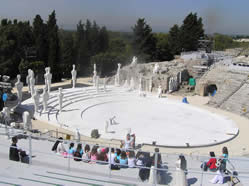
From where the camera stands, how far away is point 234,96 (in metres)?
24.0

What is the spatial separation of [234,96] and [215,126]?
7109 millimetres

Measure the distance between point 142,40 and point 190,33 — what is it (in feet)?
26.4

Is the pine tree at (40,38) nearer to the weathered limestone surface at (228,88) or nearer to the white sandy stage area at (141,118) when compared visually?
the white sandy stage area at (141,118)

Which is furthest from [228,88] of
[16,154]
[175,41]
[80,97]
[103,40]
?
[103,40]

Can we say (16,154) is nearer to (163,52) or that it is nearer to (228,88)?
(228,88)

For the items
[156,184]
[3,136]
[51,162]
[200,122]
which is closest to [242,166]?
[156,184]

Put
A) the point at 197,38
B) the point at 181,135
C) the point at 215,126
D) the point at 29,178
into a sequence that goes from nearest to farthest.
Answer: the point at 29,178, the point at 181,135, the point at 215,126, the point at 197,38

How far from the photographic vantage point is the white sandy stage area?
1560 cm

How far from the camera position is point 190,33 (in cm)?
4516

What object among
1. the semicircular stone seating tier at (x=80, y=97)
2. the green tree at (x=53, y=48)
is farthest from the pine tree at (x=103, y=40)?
the semicircular stone seating tier at (x=80, y=97)

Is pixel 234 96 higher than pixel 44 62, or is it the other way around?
pixel 44 62

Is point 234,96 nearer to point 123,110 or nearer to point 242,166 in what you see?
point 123,110

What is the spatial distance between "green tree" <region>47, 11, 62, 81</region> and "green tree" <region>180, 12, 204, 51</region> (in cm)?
2080

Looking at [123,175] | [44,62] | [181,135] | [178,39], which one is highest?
[178,39]
